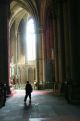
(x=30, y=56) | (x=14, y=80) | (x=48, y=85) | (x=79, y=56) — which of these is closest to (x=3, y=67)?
(x=79, y=56)

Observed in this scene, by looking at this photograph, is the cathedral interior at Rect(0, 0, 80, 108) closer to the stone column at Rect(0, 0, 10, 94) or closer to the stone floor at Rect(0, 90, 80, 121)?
the stone column at Rect(0, 0, 10, 94)

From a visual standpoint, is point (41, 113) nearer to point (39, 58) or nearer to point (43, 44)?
point (43, 44)

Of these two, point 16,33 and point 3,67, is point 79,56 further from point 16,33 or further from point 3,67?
point 16,33

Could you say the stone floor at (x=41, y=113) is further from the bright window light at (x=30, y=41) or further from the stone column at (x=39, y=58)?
the bright window light at (x=30, y=41)

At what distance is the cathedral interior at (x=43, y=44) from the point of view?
17172 millimetres

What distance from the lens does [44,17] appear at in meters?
38.0

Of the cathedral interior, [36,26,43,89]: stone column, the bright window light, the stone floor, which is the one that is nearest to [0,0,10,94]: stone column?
the cathedral interior

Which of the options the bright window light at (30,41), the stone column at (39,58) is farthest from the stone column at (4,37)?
the bright window light at (30,41)

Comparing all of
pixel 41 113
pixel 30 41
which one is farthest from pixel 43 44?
pixel 41 113

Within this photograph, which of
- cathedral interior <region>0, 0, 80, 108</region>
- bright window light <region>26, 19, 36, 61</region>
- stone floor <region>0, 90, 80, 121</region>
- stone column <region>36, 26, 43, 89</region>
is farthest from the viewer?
bright window light <region>26, 19, 36, 61</region>

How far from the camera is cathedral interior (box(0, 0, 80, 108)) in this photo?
1717 centimetres

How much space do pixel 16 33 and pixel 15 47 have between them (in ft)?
7.65

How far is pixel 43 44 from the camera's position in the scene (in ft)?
127

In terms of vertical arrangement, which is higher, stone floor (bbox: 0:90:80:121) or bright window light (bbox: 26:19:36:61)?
bright window light (bbox: 26:19:36:61)
